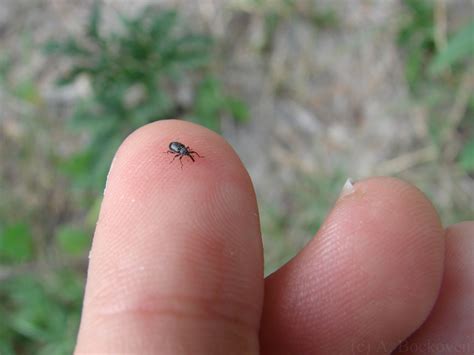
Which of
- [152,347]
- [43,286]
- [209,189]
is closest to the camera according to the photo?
[152,347]

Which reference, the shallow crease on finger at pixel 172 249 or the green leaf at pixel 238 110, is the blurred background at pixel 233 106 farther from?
the shallow crease on finger at pixel 172 249

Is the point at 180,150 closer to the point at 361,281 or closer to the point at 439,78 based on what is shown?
the point at 361,281

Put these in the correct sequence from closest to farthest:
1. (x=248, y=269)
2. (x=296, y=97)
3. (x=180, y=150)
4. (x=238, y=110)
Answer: (x=248, y=269) < (x=180, y=150) < (x=238, y=110) < (x=296, y=97)

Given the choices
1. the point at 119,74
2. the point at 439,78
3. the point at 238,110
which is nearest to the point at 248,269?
the point at 119,74

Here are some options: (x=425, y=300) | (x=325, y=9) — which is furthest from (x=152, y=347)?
(x=325, y=9)

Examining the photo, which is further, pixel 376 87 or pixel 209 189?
pixel 376 87

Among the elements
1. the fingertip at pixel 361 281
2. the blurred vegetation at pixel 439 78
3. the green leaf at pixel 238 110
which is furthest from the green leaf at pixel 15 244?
the blurred vegetation at pixel 439 78

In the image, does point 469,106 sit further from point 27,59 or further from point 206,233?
point 27,59
